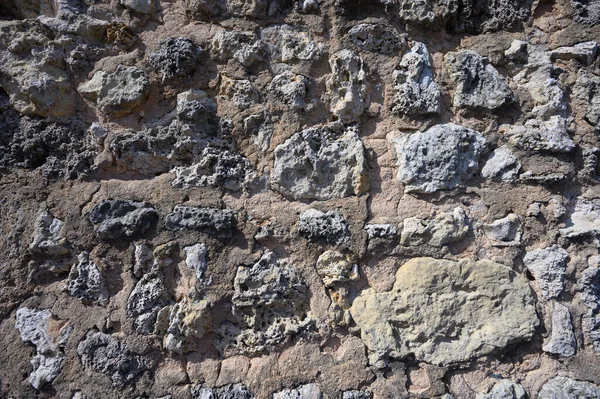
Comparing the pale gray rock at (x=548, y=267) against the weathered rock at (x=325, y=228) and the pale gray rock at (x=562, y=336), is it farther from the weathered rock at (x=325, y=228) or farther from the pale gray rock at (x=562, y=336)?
the weathered rock at (x=325, y=228)

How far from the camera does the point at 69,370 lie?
137 cm

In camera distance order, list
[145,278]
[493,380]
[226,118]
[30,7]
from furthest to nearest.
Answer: [30,7]
[226,118]
[145,278]
[493,380]

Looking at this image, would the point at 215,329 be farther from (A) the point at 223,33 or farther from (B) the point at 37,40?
(B) the point at 37,40

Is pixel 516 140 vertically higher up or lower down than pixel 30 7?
lower down

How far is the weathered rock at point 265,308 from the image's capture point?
1369 millimetres

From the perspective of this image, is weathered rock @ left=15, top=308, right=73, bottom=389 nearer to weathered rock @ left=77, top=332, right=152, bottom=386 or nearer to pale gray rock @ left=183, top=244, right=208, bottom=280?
weathered rock @ left=77, top=332, right=152, bottom=386

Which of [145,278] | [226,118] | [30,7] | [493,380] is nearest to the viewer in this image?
[493,380]

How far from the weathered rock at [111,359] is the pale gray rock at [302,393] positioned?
418mm

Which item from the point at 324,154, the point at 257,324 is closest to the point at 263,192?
the point at 324,154

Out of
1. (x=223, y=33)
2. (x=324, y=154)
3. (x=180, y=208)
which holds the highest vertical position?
(x=223, y=33)

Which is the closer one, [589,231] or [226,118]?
[589,231]

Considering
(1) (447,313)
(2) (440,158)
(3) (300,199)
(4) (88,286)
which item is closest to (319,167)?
(3) (300,199)

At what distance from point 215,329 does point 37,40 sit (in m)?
1.18

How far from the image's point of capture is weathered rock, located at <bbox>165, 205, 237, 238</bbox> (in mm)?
1417
